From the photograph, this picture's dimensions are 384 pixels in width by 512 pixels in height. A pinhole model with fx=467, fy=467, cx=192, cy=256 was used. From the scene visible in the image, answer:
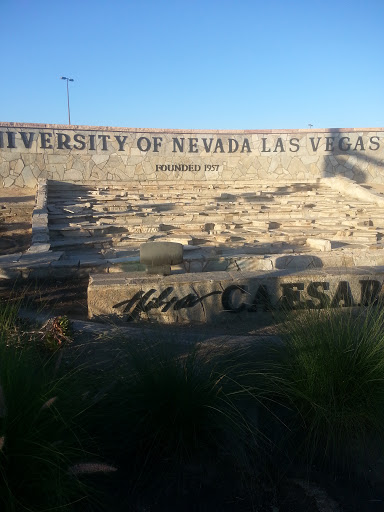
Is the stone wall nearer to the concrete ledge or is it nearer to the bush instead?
the concrete ledge

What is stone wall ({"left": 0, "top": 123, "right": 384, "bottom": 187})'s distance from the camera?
49.3ft

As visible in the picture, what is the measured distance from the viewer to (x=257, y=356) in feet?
11.0

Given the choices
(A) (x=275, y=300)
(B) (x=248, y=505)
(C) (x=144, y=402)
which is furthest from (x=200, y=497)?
(A) (x=275, y=300)

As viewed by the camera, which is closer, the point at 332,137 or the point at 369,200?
the point at 369,200

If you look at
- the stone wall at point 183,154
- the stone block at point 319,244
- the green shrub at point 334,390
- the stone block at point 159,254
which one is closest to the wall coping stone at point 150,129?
the stone wall at point 183,154

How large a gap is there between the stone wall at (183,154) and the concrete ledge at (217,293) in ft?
35.7

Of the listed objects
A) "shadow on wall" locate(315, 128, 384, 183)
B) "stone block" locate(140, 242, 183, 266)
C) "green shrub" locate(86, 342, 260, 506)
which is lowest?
"green shrub" locate(86, 342, 260, 506)

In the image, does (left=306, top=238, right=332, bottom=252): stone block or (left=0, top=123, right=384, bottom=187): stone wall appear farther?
(left=0, top=123, right=384, bottom=187): stone wall

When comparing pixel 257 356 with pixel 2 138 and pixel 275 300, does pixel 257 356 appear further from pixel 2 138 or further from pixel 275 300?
pixel 2 138

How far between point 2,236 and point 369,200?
9569 millimetres

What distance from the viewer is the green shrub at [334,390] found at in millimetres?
2801

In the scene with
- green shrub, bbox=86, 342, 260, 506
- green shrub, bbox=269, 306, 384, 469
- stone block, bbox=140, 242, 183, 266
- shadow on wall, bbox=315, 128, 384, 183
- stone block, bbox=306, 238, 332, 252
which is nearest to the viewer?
→ green shrub, bbox=86, 342, 260, 506

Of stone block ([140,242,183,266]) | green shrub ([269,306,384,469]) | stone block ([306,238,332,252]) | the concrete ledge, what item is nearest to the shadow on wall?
stone block ([306,238,332,252])

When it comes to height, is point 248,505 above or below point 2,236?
below
